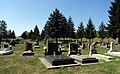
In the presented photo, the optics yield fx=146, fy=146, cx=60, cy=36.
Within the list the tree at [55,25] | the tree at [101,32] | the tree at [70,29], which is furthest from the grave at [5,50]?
the tree at [101,32]

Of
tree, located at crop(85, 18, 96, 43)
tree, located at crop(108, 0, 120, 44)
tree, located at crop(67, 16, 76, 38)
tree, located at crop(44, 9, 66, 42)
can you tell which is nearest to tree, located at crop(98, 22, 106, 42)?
tree, located at crop(85, 18, 96, 43)

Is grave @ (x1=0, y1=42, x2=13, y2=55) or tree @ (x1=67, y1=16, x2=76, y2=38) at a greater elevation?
tree @ (x1=67, y1=16, x2=76, y2=38)

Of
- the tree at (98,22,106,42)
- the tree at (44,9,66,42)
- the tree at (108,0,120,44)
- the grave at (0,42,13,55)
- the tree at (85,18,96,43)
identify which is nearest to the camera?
the grave at (0,42,13,55)

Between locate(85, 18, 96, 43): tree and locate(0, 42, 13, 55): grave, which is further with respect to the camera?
locate(85, 18, 96, 43): tree

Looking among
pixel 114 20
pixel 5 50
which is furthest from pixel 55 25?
pixel 5 50

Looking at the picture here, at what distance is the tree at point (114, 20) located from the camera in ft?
133

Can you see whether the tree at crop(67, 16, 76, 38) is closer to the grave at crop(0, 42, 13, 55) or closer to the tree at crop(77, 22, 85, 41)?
the tree at crop(77, 22, 85, 41)

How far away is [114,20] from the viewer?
41.2 m

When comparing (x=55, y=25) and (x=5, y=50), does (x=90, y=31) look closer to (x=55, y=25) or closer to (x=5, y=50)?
(x=55, y=25)

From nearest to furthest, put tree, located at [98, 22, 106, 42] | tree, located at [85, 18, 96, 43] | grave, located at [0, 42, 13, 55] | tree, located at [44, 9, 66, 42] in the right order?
1. grave, located at [0, 42, 13, 55]
2. tree, located at [44, 9, 66, 42]
3. tree, located at [85, 18, 96, 43]
4. tree, located at [98, 22, 106, 42]

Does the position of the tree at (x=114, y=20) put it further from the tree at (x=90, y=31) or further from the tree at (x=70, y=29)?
the tree at (x=70, y=29)

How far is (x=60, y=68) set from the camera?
10922 millimetres

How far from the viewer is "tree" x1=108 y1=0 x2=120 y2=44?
133 feet

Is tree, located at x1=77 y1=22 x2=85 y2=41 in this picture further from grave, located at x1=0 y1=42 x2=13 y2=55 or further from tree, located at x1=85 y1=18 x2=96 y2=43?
grave, located at x1=0 y1=42 x2=13 y2=55
